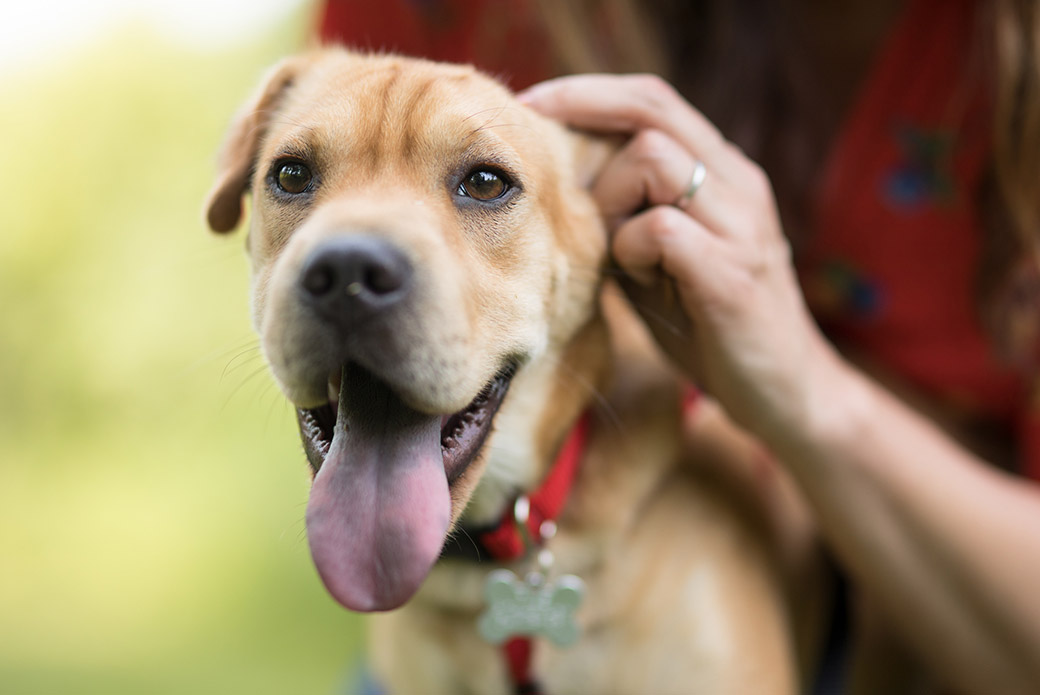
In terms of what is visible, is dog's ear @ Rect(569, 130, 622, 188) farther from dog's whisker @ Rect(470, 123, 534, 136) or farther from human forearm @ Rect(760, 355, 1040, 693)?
human forearm @ Rect(760, 355, 1040, 693)

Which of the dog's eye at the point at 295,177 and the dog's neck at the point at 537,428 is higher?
the dog's eye at the point at 295,177

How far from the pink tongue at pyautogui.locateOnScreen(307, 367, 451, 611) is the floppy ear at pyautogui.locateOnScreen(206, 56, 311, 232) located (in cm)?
59

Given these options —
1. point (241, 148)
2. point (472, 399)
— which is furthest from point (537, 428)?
point (241, 148)

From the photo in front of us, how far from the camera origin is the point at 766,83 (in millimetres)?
2199

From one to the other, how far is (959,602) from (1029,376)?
1.99 ft

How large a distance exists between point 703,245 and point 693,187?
0.33 feet

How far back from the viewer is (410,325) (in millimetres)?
1116

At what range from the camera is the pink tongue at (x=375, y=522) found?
1154mm

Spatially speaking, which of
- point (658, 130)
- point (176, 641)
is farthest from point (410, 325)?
point (176, 641)

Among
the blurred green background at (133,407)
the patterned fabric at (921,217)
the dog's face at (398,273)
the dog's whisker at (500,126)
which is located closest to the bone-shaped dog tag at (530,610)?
the dog's face at (398,273)

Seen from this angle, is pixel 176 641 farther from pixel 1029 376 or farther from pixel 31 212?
pixel 1029 376

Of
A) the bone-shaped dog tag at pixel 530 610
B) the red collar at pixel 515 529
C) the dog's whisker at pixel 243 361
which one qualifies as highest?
the dog's whisker at pixel 243 361

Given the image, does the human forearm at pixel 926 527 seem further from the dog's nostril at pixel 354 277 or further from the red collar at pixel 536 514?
the dog's nostril at pixel 354 277

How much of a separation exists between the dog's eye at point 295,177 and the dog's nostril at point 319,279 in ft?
1.03
